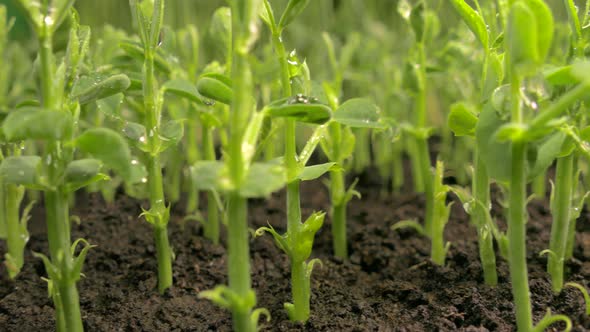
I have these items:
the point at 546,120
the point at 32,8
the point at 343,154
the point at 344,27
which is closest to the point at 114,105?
the point at 32,8

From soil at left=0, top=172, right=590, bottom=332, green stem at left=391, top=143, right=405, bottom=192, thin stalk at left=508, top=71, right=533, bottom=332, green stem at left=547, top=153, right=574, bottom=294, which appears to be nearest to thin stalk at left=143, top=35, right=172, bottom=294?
soil at left=0, top=172, right=590, bottom=332

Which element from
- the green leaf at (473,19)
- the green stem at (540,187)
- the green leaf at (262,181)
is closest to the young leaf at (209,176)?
the green leaf at (262,181)

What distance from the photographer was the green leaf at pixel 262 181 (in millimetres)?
803

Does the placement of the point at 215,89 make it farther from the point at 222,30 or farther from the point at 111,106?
the point at 222,30

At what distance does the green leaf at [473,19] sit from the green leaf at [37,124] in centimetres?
67

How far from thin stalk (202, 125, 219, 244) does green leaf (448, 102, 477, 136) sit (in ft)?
2.12

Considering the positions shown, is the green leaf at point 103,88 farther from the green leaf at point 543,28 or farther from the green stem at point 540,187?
the green stem at point 540,187

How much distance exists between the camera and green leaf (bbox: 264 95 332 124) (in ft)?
3.01

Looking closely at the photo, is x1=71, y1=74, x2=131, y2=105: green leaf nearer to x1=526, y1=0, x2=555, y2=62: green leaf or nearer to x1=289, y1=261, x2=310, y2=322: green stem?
x1=289, y1=261, x2=310, y2=322: green stem

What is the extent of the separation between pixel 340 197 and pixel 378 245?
0.17 metres

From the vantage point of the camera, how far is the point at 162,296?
1268 millimetres

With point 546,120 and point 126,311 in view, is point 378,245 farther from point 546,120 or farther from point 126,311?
point 546,120

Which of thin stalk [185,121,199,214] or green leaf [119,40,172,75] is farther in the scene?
A: thin stalk [185,121,199,214]

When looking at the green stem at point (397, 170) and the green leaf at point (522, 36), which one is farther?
the green stem at point (397, 170)
